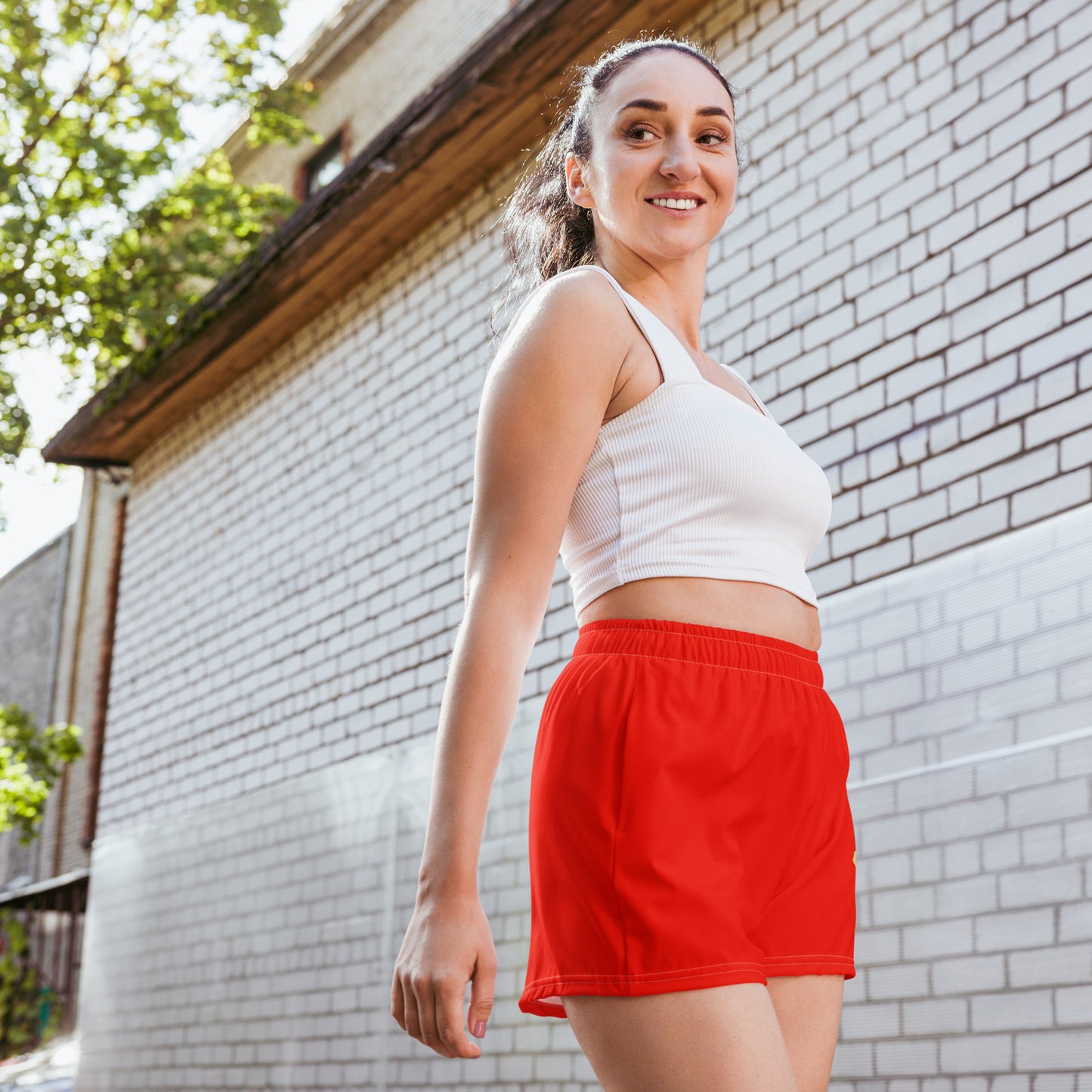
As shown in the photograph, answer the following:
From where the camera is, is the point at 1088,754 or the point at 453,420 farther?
the point at 453,420

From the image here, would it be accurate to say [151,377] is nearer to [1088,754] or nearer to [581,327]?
[1088,754]

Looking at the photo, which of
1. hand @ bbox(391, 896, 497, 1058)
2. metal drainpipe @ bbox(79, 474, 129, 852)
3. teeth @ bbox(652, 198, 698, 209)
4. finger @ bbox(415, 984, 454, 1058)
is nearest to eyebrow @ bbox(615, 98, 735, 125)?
teeth @ bbox(652, 198, 698, 209)

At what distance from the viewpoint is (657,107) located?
77.2 inches

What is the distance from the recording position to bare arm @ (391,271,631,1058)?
1445 millimetres

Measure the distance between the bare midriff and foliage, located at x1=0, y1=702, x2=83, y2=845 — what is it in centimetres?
1077

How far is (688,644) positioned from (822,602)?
127 inches

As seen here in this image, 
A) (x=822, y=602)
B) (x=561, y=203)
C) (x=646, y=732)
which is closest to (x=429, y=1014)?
(x=646, y=732)

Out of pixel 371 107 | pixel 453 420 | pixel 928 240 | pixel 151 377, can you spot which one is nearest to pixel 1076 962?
pixel 928 240

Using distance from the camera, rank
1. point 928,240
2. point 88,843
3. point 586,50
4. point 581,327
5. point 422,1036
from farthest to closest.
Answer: point 88,843, point 586,50, point 928,240, point 581,327, point 422,1036

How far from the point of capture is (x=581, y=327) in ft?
5.48

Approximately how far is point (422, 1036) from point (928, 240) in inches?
149

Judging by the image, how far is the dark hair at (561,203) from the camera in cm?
209

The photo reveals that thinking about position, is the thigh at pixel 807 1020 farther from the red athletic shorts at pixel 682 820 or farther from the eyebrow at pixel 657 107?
the eyebrow at pixel 657 107

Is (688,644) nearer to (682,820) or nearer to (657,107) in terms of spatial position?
(682,820)
